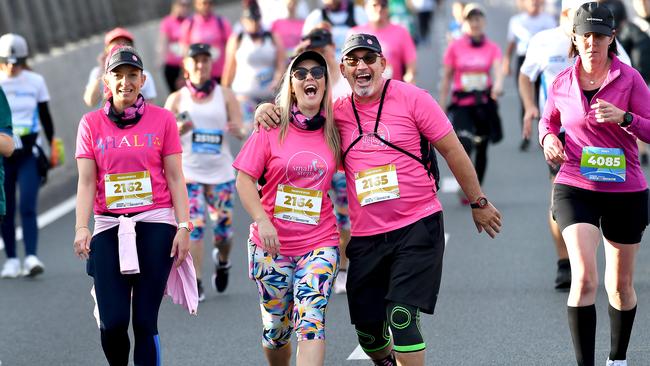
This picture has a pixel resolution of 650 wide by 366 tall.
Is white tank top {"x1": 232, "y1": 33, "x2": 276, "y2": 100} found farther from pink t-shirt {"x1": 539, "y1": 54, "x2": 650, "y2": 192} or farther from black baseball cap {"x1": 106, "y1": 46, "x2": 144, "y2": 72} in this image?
black baseball cap {"x1": 106, "y1": 46, "x2": 144, "y2": 72}

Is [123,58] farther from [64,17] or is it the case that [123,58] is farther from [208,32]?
[64,17]

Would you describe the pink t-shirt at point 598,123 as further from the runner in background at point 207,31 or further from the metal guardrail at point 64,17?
the metal guardrail at point 64,17

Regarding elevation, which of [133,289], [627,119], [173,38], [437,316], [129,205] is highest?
[627,119]

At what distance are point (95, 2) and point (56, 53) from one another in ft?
18.9

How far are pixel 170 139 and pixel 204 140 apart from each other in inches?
126

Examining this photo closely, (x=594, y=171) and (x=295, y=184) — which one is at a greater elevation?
(x=295, y=184)

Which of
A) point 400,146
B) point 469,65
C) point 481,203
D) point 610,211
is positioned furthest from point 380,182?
point 469,65

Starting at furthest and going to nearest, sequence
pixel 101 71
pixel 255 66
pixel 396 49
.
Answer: pixel 255 66 < pixel 396 49 < pixel 101 71

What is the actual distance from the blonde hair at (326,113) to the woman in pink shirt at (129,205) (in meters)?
0.60

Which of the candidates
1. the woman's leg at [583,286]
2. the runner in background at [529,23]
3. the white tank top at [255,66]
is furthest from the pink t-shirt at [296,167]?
the runner in background at [529,23]

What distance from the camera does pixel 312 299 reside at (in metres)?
6.91

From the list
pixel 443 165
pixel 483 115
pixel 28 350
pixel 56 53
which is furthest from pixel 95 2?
pixel 28 350

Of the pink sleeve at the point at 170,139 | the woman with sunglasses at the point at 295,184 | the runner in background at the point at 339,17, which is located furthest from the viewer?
the runner in background at the point at 339,17

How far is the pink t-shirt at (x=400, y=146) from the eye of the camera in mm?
7020
